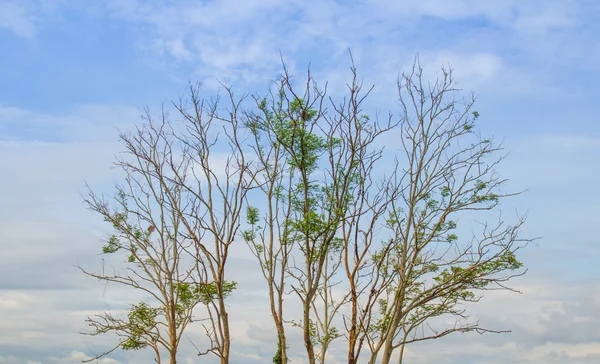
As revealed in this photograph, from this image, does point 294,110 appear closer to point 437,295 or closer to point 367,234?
point 367,234

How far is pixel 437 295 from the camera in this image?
49.6ft

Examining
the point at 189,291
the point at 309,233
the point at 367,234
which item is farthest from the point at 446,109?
the point at 189,291

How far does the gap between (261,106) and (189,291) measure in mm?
A: 6934

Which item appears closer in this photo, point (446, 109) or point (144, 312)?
point (446, 109)

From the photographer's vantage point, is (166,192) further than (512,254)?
Yes

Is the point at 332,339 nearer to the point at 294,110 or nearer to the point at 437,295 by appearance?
the point at 437,295

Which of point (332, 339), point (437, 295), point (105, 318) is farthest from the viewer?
point (105, 318)

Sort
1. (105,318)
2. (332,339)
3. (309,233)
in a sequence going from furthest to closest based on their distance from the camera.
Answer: (105,318), (332,339), (309,233)

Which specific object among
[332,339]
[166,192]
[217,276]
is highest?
[166,192]

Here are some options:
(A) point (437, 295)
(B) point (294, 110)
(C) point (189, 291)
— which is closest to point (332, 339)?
(A) point (437, 295)

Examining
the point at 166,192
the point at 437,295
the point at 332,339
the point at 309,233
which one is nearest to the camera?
the point at 309,233

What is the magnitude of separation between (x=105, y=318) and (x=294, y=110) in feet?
31.0

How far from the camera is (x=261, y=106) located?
15492mm

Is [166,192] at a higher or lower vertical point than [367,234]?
higher
